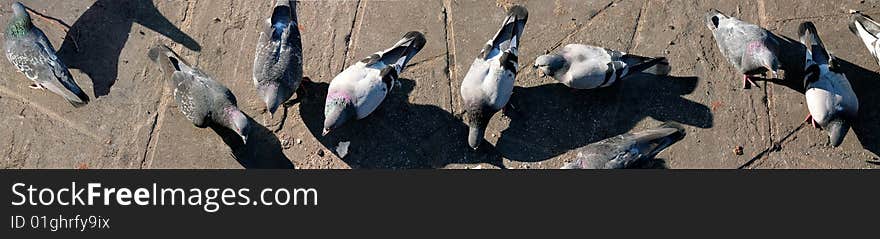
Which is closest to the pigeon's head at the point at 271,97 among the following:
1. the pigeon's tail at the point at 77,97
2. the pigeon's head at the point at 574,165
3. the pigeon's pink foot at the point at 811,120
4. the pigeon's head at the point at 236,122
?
the pigeon's head at the point at 236,122

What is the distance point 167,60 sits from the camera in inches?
366

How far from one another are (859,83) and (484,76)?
15.0 ft

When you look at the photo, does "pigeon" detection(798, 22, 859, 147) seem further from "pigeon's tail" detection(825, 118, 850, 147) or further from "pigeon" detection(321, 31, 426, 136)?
"pigeon" detection(321, 31, 426, 136)

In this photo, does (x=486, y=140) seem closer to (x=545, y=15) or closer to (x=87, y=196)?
(x=545, y=15)

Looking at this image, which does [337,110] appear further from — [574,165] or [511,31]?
[574,165]

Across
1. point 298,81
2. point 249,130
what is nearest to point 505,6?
point 298,81

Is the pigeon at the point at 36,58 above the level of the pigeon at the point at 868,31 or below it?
below

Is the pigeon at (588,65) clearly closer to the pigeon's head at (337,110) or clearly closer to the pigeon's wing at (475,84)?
the pigeon's wing at (475,84)

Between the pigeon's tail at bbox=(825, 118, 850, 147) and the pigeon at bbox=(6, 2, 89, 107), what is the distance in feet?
28.3

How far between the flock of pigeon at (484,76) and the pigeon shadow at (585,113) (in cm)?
39

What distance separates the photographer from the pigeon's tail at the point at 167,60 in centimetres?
922

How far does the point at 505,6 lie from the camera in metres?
9.92

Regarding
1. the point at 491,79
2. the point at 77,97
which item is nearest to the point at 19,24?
the point at 77,97

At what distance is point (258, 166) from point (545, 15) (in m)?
3.95
